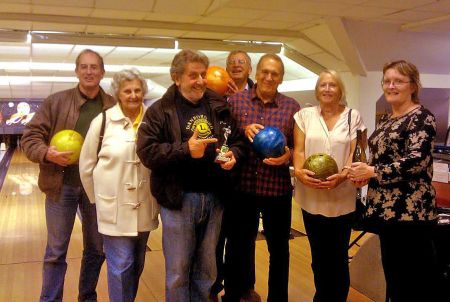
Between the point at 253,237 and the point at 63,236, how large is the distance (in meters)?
0.85

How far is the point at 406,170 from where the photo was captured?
1.72 metres

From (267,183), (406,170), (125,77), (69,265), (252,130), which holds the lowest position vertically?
(69,265)

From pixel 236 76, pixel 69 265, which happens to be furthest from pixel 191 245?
pixel 69 265

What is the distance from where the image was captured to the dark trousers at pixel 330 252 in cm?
198

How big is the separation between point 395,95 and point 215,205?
797 mm

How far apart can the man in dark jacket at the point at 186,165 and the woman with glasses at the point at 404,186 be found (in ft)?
1.80

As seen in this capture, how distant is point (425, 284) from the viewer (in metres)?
1.83

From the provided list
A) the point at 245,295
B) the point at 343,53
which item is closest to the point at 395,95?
the point at 245,295

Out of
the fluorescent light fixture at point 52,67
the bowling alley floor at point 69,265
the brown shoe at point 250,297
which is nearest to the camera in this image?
the brown shoe at point 250,297

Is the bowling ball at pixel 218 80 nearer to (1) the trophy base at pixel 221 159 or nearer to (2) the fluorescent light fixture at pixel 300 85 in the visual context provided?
(1) the trophy base at pixel 221 159

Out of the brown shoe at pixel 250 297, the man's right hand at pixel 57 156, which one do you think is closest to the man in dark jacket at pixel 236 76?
the brown shoe at pixel 250 297

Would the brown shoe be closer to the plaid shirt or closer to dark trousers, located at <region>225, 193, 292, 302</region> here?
dark trousers, located at <region>225, 193, 292, 302</region>

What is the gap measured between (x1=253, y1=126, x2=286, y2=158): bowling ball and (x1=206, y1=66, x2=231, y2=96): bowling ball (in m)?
0.45

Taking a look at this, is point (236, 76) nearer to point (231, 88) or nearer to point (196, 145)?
point (231, 88)
